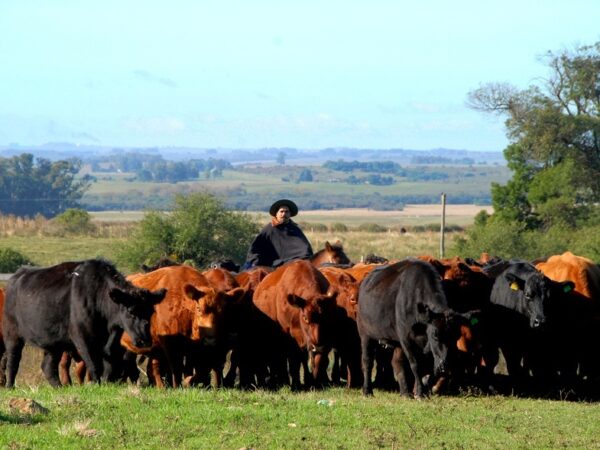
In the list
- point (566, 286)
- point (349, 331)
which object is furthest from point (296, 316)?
point (566, 286)

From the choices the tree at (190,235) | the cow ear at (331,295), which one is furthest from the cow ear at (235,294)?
the tree at (190,235)

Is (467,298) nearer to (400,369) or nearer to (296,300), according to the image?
(400,369)

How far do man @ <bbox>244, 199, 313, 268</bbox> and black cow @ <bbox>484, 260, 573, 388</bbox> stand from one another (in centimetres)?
472

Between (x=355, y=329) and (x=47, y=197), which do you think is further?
(x=47, y=197)

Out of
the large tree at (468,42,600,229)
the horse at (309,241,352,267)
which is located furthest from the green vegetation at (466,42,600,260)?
the horse at (309,241,352,267)

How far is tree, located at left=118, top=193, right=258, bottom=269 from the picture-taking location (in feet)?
149

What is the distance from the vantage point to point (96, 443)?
12.1 metres

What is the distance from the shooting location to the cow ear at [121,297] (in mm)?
16453

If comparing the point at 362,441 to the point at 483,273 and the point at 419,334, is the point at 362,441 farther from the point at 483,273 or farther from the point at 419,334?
the point at 483,273

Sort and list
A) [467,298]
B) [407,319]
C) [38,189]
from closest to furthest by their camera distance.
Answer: [407,319] → [467,298] → [38,189]

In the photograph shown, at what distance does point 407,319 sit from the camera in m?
16.9

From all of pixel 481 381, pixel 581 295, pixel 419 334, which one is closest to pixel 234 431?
pixel 419 334

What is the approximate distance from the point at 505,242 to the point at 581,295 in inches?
1315

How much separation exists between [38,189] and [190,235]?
12163 centimetres
